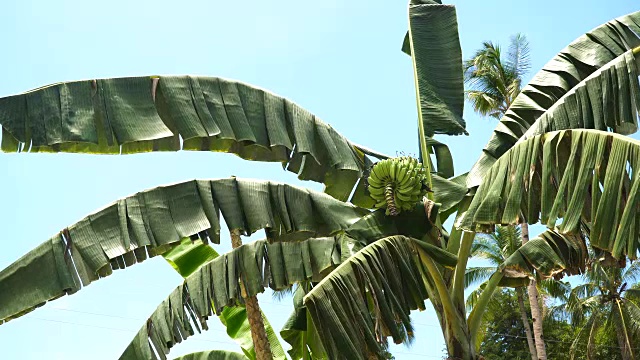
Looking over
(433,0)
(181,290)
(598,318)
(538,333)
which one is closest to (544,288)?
(598,318)

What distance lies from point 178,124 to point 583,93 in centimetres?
346

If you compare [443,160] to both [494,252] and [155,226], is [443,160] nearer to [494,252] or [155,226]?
[155,226]

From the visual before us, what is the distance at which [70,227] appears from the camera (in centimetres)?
691

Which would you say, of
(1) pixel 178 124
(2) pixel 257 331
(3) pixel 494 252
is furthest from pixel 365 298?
(3) pixel 494 252

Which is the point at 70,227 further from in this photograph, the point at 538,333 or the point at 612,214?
the point at 538,333

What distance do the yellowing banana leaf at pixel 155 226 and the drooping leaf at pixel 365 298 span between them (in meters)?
1.01

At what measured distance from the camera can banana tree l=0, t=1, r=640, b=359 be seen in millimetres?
6047

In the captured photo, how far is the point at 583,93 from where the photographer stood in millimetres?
7691

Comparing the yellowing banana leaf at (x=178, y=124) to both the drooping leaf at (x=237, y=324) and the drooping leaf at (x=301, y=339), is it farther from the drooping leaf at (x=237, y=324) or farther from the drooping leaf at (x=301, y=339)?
the drooping leaf at (x=237, y=324)

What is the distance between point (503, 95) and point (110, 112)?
20879 millimetres

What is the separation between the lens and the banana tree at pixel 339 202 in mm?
6047

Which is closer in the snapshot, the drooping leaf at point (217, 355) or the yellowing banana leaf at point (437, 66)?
the yellowing banana leaf at point (437, 66)

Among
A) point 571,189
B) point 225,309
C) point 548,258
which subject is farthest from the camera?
point 225,309

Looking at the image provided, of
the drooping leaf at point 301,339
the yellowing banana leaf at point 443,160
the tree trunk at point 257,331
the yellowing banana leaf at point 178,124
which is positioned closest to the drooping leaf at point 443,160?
the yellowing banana leaf at point 443,160
